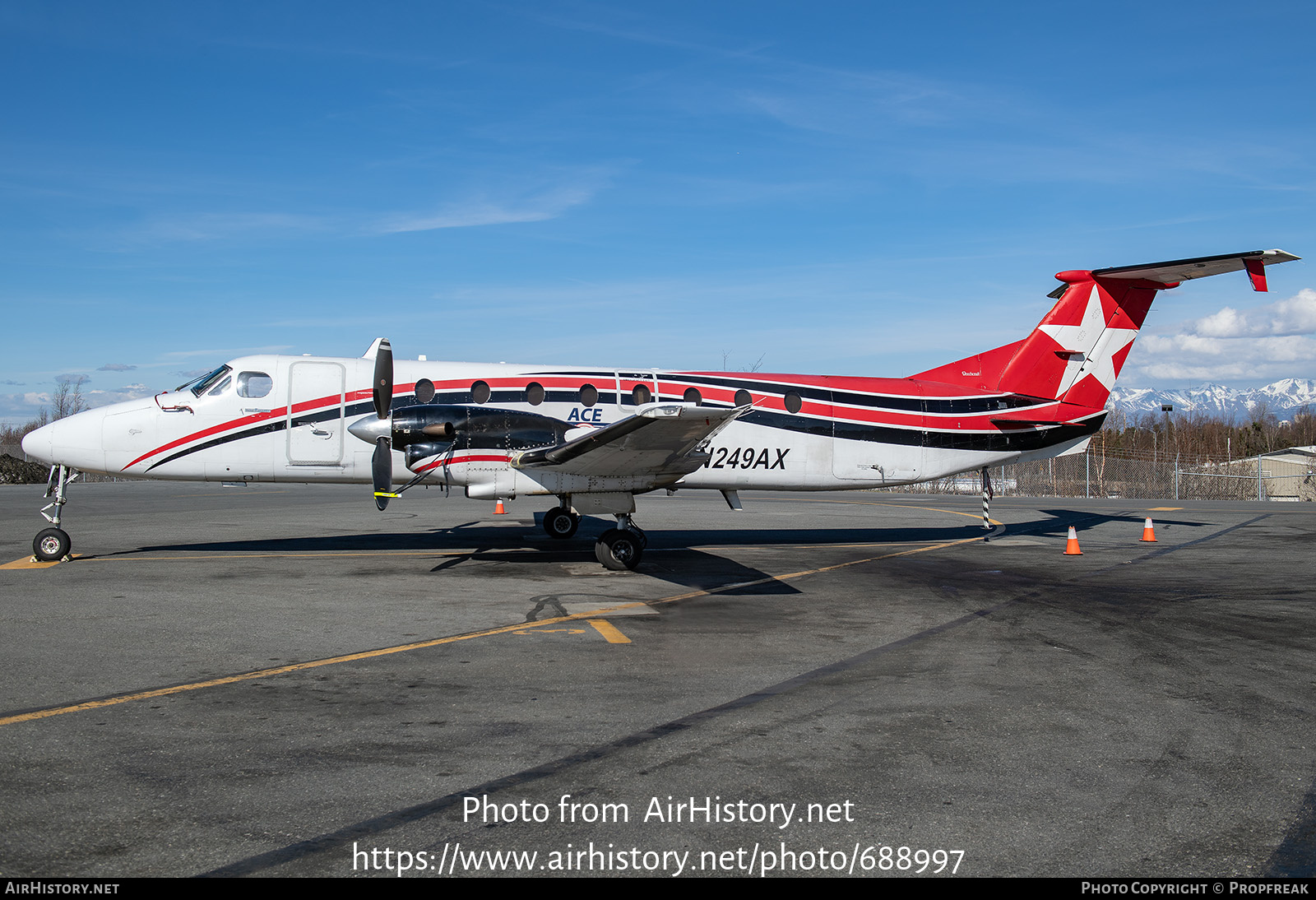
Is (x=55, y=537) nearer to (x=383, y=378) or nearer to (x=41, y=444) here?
(x=41, y=444)

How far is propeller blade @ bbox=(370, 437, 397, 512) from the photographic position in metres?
13.7

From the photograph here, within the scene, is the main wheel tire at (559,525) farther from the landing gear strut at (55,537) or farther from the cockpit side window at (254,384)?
the landing gear strut at (55,537)

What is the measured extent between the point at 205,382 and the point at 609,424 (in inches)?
271

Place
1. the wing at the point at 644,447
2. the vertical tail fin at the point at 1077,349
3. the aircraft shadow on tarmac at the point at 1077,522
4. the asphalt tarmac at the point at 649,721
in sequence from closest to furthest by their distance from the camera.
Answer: the asphalt tarmac at the point at 649,721
the wing at the point at 644,447
the vertical tail fin at the point at 1077,349
the aircraft shadow on tarmac at the point at 1077,522

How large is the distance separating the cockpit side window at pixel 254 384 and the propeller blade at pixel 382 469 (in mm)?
2482

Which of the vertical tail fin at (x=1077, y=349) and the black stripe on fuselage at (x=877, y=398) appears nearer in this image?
the black stripe on fuselage at (x=877, y=398)

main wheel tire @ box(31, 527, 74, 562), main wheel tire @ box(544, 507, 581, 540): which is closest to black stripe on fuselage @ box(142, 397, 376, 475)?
main wheel tire @ box(31, 527, 74, 562)

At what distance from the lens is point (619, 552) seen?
547 inches

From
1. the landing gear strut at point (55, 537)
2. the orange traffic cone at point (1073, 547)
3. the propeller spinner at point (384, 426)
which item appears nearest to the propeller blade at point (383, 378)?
the propeller spinner at point (384, 426)

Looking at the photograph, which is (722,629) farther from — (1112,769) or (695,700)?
(1112,769)

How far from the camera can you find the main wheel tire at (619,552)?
547 inches

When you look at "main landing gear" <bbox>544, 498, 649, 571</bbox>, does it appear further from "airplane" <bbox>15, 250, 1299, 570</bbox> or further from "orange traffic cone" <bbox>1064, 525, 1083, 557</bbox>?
"orange traffic cone" <bbox>1064, 525, 1083, 557</bbox>
